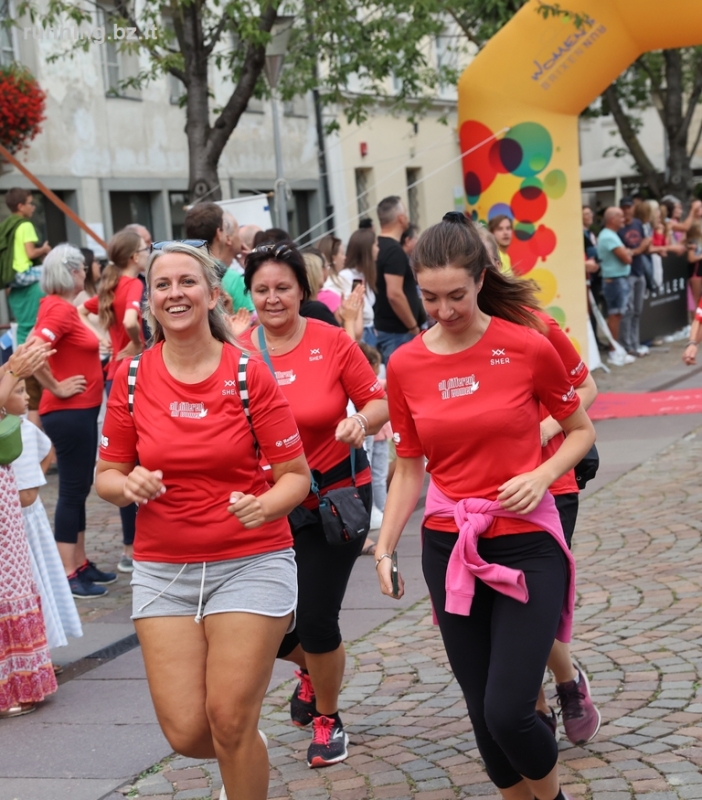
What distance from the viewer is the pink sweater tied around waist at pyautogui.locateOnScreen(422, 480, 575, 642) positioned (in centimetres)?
365

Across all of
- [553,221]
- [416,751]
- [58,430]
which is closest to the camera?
[416,751]

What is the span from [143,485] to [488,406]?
998mm

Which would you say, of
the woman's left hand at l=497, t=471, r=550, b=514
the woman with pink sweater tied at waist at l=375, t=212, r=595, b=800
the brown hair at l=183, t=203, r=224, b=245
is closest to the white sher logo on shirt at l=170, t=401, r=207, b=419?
the woman with pink sweater tied at waist at l=375, t=212, r=595, b=800

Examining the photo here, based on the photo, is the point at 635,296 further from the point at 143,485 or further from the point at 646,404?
the point at 143,485

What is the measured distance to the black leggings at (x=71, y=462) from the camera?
7.87m

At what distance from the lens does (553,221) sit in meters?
13.8

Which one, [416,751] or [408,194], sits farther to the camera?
[408,194]

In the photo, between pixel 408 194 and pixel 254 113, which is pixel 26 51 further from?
pixel 408 194

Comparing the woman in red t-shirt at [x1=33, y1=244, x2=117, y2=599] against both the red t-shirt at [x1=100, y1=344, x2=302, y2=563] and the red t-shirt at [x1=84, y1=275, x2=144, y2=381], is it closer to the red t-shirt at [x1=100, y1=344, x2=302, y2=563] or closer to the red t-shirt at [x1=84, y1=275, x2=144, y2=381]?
the red t-shirt at [x1=84, y1=275, x2=144, y2=381]

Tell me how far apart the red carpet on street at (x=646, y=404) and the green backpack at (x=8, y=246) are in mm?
5893

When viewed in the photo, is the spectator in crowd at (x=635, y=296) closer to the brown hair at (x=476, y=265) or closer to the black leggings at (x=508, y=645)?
the brown hair at (x=476, y=265)

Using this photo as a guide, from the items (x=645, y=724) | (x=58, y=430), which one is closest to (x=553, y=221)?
(x=58, y=430)

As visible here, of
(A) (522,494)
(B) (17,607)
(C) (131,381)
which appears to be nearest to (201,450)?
(C) (131,381)

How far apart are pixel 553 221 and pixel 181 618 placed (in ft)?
35.1
